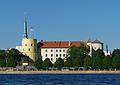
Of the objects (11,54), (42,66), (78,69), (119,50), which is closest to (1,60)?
(11,54)

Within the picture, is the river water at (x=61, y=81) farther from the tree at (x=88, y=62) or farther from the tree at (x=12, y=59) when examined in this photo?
the tree at (x=12, y=59)

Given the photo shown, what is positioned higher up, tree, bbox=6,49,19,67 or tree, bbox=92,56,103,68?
tree, bbox=6,49,19,67

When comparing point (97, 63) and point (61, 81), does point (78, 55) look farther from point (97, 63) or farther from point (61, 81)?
point (61, 81)

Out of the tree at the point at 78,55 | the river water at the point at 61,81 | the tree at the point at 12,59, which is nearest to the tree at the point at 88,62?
the tree at the point at 78,55

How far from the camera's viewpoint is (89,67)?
157 meters

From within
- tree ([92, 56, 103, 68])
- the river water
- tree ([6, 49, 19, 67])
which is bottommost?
the river water

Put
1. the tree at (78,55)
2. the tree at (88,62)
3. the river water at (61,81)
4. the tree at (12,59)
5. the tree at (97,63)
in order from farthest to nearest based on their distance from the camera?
the tree at (12,59), the tree at (78,55), the tree at (88,62), the tree at (97,63), the river water at (61,81)

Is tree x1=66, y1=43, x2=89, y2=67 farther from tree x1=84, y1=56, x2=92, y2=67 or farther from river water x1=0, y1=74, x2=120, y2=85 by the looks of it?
river water x1=0, y1=74, x2=120, y2=85

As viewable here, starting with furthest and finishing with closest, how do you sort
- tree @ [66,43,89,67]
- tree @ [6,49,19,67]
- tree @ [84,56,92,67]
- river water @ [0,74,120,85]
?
tree @ [6,49,19,67] < tree @ [66,43,89,67] < tree @ [84,56,92,67] < river water @ [0,74,120,85]

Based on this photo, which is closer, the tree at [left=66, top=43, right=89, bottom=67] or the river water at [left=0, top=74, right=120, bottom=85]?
the river water at [left=0, top=74, right=120, bottom=85]

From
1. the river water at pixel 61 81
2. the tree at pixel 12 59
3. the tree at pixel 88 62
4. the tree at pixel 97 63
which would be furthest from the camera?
the tree at pixel 12 59

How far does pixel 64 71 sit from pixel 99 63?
438 inches

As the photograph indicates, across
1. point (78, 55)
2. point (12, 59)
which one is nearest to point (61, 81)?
point (12, 59)

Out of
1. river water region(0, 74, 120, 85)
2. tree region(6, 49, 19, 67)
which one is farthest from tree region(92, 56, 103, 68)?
river water region(0, 74, 120, 85)
